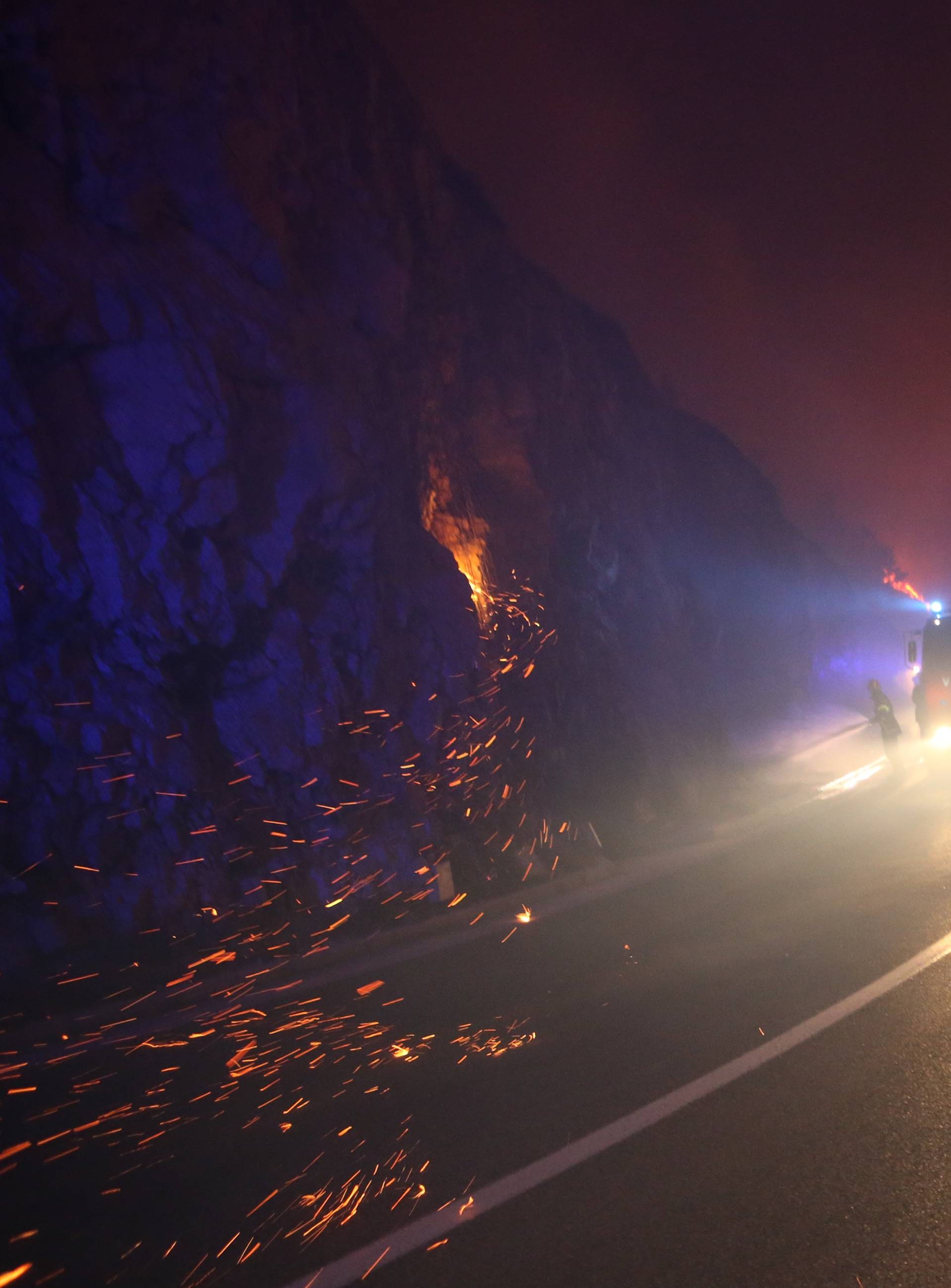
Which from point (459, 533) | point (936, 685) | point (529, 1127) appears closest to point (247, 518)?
point (459, 533)

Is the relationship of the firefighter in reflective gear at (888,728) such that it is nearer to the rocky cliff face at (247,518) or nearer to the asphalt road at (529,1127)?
the rocky cliff face at (247,518)

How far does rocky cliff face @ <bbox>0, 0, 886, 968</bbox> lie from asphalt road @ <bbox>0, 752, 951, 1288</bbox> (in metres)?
3.22

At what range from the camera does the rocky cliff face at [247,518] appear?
9547 mm

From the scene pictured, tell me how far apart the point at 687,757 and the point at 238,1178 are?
13.1 metres

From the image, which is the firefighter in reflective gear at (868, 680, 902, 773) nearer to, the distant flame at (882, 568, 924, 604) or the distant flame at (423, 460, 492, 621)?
the distant flame at (423, 460, 492, 621)

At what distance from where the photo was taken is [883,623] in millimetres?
36281

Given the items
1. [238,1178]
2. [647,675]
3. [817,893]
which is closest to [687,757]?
[647,675]

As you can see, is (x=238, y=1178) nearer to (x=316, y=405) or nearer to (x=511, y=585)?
(x=316, y=405)

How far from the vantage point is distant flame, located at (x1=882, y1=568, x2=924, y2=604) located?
3188 cm

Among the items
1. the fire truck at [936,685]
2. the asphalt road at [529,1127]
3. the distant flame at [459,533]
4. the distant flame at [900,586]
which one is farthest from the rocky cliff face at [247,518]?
the distant flame at [900,586]

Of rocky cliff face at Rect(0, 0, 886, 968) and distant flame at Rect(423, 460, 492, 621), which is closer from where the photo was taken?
rocky cliff face at Rect(0, 0, 886, 968)

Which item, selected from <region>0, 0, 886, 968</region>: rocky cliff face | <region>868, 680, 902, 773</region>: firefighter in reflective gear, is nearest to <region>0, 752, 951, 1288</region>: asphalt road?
<region>0, 0, 886, 968</region>: rocky cliff face

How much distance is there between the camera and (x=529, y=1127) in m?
4.38

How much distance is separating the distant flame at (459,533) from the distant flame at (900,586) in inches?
890
